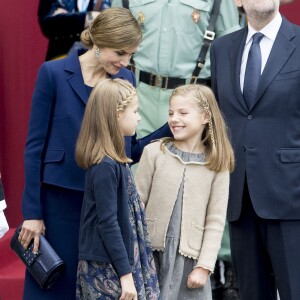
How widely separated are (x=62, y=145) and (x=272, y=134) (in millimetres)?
949

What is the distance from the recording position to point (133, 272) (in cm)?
454

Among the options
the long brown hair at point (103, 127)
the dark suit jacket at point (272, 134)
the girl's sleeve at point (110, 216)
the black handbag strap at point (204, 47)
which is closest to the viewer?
the girl's sleeve at point (110, 216)

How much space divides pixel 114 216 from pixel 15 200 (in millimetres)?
2436

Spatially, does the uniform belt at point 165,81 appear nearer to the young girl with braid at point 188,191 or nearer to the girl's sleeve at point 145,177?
the young girl with braid at point 188,191

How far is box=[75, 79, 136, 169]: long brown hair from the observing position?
4.54m

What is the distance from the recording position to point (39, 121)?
15.7 ft

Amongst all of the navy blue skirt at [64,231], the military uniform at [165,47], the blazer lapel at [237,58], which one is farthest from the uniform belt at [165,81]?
the navy blue skirt at [64,231]

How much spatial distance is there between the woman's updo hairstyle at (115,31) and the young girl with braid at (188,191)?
0.38m

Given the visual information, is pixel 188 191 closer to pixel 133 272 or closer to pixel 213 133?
pixel 213 133

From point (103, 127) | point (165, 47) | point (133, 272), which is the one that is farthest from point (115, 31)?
point (165, 47)

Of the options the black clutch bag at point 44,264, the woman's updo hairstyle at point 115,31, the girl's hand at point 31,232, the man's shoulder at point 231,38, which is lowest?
the black clutch bag at point 44,264

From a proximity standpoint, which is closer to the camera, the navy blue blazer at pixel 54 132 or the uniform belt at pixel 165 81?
the navy blue blazer at pixel 54 132

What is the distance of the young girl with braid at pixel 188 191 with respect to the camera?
15.8 ft

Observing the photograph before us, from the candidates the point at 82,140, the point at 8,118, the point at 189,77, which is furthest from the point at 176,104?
the point at 8,118
